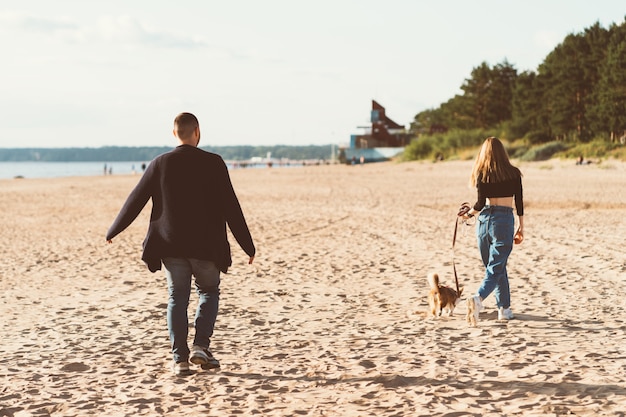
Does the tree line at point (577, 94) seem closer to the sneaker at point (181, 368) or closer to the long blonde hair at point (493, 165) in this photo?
the long blonde hair at point (493, 165)

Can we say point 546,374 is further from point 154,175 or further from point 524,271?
point 524,271

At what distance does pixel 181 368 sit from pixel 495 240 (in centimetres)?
292

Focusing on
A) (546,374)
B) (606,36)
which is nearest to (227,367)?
(546,374)

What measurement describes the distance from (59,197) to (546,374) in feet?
89.0

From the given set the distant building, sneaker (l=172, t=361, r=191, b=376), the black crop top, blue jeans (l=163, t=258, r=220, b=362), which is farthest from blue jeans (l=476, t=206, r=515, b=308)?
the distant building

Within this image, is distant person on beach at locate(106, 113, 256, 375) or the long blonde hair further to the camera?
the long blonde hair

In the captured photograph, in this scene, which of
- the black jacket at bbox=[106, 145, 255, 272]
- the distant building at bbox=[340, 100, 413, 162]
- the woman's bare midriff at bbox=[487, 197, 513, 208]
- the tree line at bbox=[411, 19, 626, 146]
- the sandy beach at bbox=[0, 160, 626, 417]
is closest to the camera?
the sandy beach at bbox=[0, 160, 626, 417]

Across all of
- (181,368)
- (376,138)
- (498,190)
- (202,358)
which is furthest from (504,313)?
(376,138)

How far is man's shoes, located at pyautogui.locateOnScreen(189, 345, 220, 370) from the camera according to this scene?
5027 millimetres

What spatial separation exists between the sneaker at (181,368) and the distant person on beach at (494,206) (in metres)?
2.55

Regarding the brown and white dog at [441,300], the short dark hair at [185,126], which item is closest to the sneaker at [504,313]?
the brown and white dog at [441,300]

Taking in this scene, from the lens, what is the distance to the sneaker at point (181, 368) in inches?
199

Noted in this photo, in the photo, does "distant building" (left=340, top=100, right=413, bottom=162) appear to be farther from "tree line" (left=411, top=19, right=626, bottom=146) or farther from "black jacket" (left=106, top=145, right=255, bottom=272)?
"black jacket" (left=106, top=145, right=255, bottom=272)

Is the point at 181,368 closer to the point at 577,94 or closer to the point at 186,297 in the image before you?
the point at 186,297
